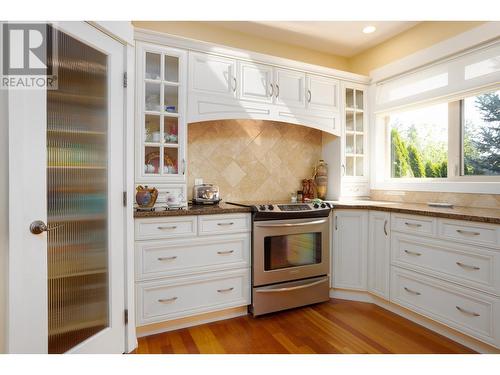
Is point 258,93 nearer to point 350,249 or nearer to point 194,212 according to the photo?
point 194,212

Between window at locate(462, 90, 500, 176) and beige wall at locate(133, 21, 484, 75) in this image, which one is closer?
window at locate(462, 90, 500, 176)

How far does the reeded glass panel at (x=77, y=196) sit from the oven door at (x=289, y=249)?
116 cm

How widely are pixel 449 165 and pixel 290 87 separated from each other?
1713mm

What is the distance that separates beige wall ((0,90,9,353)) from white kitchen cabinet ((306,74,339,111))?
8.37 ft

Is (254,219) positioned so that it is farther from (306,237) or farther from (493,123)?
(493,123)

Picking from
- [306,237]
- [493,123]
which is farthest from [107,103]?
[493,123]

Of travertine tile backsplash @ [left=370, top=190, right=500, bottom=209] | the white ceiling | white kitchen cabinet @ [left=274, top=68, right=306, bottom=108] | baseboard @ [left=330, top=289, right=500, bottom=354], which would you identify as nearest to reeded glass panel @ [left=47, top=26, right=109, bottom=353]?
white kitchen cabinet @ [left=274, top=68, right=306, bottom=108]

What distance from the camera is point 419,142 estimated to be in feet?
10.4

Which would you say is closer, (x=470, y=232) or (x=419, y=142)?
(x=470, y=232)

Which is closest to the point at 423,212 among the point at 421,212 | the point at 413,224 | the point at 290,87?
the point at 421,212

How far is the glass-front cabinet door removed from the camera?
2361 mm

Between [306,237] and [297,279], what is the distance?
0.38 metres

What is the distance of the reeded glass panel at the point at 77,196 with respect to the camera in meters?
1.52

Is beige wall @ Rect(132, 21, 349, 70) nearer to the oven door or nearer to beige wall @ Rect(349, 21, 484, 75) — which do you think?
beige wall @ Rect(349, 21, 484, 75)
